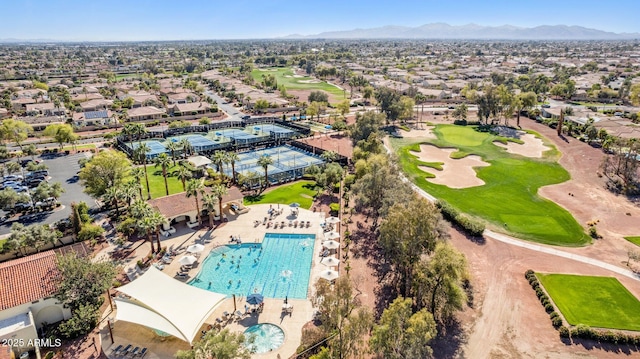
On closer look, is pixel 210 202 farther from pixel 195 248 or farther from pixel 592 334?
pixel 592 334

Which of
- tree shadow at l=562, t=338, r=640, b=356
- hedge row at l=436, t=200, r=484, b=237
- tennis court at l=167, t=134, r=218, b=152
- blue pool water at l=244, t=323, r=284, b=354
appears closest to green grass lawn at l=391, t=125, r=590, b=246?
hedge row at l=436, t=200, r=484, b=237

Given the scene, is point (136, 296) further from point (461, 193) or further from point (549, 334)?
point (461, 193)

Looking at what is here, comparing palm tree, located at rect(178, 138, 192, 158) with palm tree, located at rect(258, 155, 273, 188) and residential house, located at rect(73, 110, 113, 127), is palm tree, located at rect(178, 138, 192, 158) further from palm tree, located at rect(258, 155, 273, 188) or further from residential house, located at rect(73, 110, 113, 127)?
residential house, located at rect(73, 110, 113, 127)

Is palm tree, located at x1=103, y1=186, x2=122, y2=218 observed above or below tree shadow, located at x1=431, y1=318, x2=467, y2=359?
above

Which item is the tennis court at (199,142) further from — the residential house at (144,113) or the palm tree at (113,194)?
the palm tree at (113,194)

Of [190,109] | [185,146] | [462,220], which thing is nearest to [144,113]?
[190,109]

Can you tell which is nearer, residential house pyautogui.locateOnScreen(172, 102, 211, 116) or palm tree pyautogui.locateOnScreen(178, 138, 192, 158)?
palm tree pyautogui.locateOnScreen(178, 138, 192, 158)
